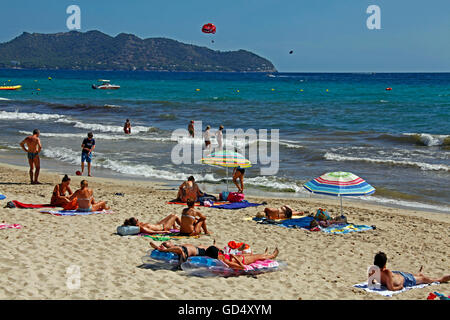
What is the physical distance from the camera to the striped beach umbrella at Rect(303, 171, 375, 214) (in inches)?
401

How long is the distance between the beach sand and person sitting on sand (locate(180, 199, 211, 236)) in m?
0.21

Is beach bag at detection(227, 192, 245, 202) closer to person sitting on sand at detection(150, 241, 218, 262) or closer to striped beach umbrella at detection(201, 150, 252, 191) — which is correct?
striped beach umbrella at detection(201, 150, 252, 191)

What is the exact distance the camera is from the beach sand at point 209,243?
6.71 meters

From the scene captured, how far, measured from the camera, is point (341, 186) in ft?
33.5

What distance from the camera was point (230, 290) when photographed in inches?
270

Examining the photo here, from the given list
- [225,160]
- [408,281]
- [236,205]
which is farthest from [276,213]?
[408,281]

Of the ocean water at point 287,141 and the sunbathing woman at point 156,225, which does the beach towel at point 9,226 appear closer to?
the sunbathing woman at point 156,225

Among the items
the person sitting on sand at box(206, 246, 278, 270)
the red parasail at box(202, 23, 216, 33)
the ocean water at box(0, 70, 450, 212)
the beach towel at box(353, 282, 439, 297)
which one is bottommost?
the beach towel at box(353, 282, 439, 297)

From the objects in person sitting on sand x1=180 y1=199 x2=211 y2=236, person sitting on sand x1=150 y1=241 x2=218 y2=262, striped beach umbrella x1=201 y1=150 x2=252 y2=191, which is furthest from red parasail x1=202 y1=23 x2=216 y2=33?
person sitting on sand x1=150 y1=241 x2=218 y2=262

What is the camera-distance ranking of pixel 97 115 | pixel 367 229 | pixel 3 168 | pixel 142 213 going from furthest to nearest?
pixel 97 115
pixel 3 168
pixel 142 213
pixel 367 229

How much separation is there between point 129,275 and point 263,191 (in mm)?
8153

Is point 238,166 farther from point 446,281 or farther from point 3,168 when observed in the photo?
point 3,168

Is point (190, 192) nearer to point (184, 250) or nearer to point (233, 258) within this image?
point (184, 250)
